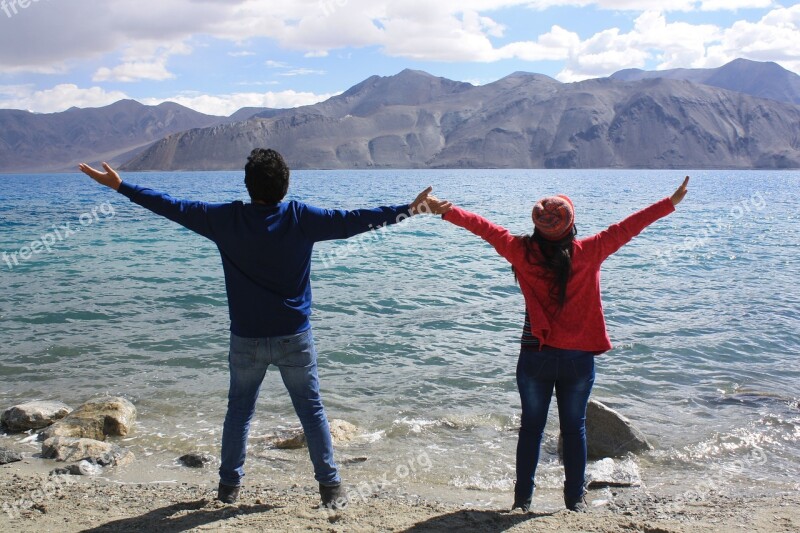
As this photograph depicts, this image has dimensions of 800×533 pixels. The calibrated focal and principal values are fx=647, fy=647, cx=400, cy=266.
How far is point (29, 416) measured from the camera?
768 centimetres

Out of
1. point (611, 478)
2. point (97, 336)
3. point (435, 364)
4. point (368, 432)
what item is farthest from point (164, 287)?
point (611, 478)

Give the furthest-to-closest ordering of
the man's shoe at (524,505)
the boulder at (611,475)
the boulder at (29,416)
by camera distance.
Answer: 1. the boulder at (29,416)
2. the boulder at (611,475)
3. the man's shoe at (524,505)

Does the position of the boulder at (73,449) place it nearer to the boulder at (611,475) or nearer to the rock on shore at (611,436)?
the boulder at (611,475)

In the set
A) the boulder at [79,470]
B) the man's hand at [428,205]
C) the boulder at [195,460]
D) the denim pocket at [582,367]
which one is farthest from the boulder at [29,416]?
the denim pocket at [582,367]

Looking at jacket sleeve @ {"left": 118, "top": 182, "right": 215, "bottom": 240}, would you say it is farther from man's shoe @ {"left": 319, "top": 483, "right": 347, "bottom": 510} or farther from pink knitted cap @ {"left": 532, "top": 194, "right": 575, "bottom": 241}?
pink knitted cap @ {"left": 532, "top": 194, "right": 575, "bottom": 241}

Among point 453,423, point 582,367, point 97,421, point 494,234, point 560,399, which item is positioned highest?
point 494,234

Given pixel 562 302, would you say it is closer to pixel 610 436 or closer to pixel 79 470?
pixel 610 436

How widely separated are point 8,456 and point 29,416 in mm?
1239

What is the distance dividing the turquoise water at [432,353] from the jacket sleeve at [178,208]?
3.19m

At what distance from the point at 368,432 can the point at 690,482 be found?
3.58 m

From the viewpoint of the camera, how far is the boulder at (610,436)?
7.27m

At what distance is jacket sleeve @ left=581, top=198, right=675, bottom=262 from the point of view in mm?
4438

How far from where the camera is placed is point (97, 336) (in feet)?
40.4

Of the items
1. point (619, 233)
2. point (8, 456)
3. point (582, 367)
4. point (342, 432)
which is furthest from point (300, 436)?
point (619, 233)
